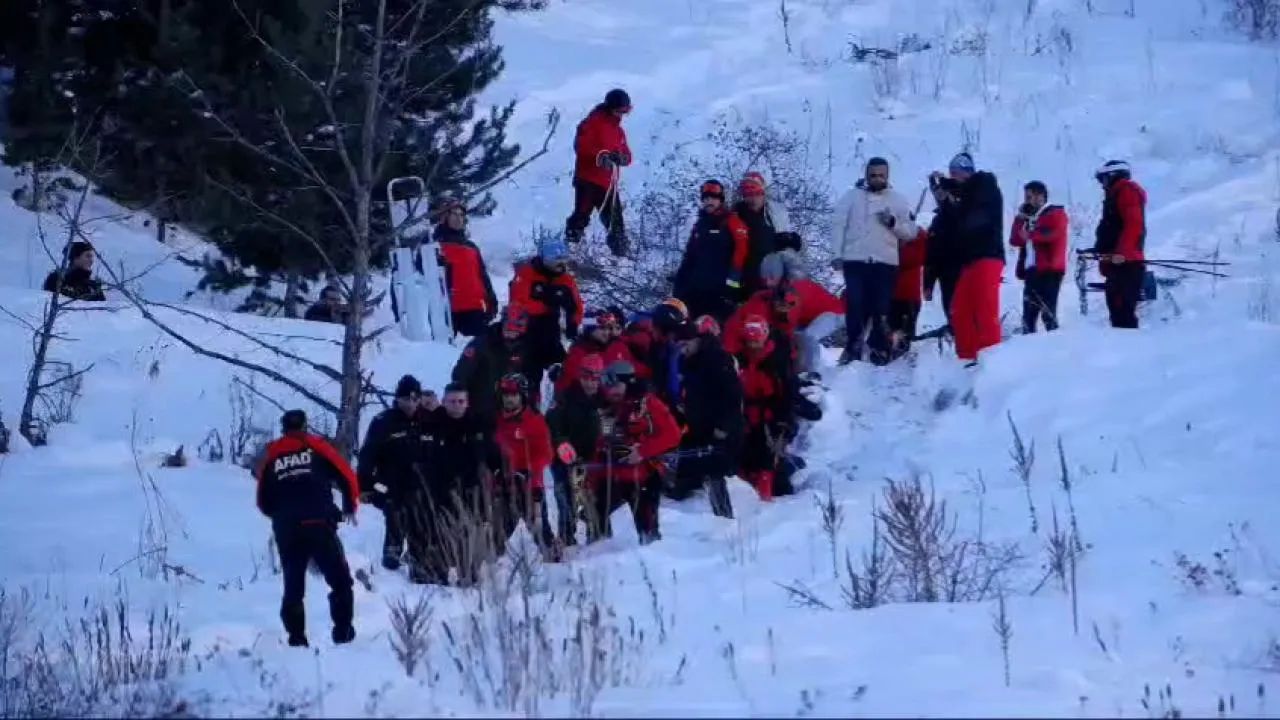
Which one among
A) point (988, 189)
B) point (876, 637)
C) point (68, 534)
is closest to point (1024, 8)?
point (988, 189)

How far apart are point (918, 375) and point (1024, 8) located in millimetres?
13607

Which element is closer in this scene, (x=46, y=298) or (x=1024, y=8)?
(x=46, y=298)

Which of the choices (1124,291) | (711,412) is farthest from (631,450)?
(1124,291)

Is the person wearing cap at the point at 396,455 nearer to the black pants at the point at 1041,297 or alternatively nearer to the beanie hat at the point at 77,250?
the black pants at the point at 1041,297

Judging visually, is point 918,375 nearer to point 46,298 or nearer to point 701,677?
point 701,677

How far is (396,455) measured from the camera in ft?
34.4

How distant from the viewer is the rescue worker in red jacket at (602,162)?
15.9 metres

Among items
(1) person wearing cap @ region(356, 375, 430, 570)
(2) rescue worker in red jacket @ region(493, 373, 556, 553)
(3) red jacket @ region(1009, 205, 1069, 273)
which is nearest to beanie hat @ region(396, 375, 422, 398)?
(1) person wearing cap @ region(356, 375, 430, 570)

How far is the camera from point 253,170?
17781 millimetres

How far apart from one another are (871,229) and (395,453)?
14.8 feet

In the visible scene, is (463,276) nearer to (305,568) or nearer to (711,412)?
(711,412)

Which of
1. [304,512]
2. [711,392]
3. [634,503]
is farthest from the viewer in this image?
[711,392]

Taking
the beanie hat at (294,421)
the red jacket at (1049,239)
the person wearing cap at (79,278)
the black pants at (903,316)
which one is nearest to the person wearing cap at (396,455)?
the beanie hat at (294,421)

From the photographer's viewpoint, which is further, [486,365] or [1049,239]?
[1049,239]
